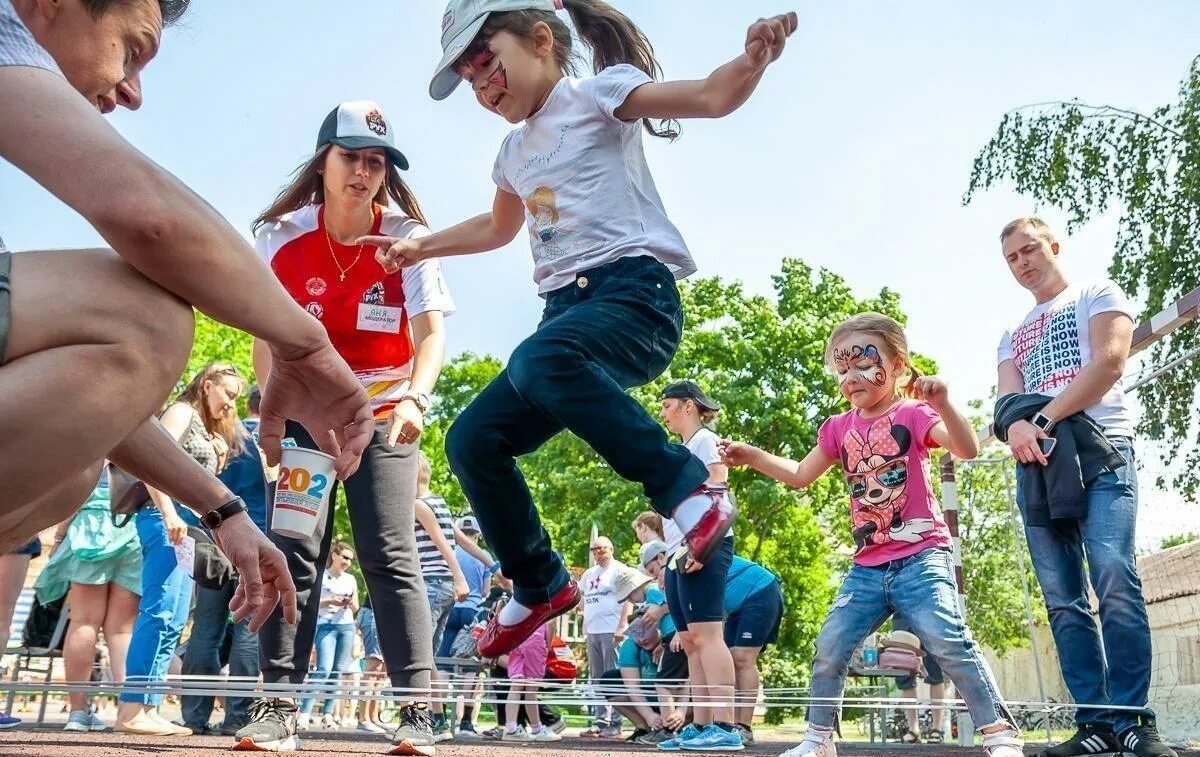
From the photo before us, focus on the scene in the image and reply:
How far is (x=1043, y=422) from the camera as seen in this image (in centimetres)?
450

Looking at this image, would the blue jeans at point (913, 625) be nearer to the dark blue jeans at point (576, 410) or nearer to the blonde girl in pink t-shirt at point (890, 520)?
the blonde girl in pink t-shirt at point (890, 520)

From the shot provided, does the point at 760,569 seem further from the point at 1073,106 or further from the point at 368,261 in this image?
the point at 1073,106

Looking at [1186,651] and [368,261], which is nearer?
[368,261]

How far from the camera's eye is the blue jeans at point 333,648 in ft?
31.8

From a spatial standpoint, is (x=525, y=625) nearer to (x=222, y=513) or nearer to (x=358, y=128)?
(x=222, y=513)

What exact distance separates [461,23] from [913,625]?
105 inches

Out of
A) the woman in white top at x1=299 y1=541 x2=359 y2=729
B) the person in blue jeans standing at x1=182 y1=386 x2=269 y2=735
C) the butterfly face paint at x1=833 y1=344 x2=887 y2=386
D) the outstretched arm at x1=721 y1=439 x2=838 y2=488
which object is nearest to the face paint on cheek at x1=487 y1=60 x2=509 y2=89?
the outstretched arm at x1=721 y1=439 x2=838 y2=488

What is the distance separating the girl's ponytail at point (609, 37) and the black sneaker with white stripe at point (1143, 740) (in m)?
2.71

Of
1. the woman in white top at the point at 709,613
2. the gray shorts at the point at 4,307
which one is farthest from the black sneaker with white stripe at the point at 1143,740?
the gray shorts at the point at 4,307

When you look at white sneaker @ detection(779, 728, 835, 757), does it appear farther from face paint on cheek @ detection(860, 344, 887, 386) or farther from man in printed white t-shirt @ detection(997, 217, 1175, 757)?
face paint on cheek @ detection(860, 344, 887, 386)

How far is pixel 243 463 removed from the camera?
638 centimetres

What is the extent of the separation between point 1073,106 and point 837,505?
55.4 ft

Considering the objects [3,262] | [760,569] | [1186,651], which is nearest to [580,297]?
[3,262]

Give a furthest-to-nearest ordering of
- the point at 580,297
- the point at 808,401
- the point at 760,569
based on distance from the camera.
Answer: the point at 808,401
the point at 760,569
the point at 580,297
